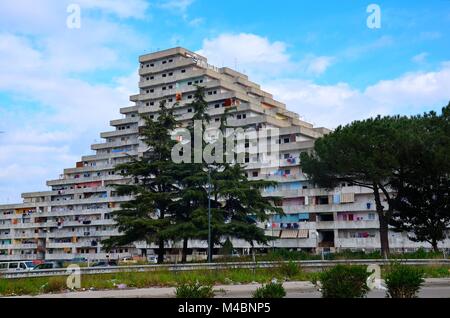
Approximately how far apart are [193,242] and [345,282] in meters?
57.8

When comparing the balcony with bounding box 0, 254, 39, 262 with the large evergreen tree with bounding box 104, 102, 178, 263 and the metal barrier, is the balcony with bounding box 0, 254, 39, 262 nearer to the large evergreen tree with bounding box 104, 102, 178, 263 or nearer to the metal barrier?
the large evergreen tree with bounding box 104, 102, 178, 263

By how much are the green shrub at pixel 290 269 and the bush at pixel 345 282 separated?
437 inches

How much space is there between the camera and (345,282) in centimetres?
1206

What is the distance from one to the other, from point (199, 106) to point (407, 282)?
30.0 metres

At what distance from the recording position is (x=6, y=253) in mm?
95312

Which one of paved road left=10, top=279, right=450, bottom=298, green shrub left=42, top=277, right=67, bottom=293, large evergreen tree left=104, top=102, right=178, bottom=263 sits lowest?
paved road left=10, top=279, right=450, bottom=298

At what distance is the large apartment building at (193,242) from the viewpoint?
6316cm

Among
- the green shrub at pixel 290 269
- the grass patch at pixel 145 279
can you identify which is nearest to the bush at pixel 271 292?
the grass patch at pixel 145 279

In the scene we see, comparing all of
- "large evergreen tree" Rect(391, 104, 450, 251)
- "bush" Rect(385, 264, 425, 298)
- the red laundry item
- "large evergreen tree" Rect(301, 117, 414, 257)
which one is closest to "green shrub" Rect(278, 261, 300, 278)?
"bush" Rect(385, 264, 425, 298)

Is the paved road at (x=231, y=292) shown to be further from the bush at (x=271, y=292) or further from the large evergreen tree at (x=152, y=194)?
the large evergreen tree at (x=152, y=194)

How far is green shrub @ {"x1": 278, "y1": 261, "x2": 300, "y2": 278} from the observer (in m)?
23.4

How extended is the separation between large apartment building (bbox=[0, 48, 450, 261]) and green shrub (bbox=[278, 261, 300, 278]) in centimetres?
3795

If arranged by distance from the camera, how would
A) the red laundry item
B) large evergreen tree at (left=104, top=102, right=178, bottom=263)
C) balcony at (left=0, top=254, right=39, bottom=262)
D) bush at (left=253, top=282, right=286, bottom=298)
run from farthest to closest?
1. balcony at (left=0, top=254, right=39, bottom=262)
2. the red laundry item
3. large evergreen tree at (left=104, top=102, right=178, bottom=263)
4. bush at (left=253, top=282, right=286, bottom=298)
